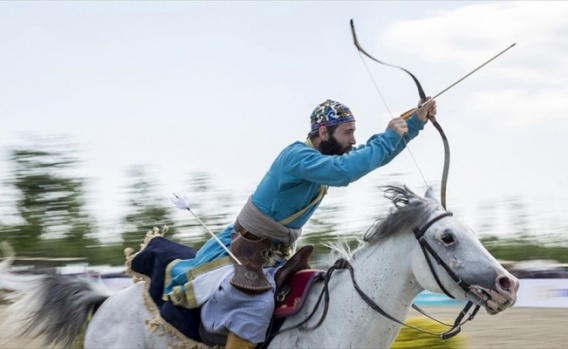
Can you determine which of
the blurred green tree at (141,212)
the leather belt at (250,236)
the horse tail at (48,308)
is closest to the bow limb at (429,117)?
the leather belt at (250,236)

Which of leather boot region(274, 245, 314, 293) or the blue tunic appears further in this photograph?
leather boot region(274, 245, 314, 293)

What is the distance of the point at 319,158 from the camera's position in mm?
5309

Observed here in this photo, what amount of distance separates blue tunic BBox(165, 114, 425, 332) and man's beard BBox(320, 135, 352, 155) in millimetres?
137

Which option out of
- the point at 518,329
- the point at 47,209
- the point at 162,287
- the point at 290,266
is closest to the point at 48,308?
the point at 162,287

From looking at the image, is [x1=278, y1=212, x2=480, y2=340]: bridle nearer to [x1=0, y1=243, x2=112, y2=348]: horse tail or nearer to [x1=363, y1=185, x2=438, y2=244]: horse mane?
[x1=363, y1=185, x2=438, y2=244]: horse mane

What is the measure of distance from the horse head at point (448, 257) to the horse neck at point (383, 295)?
0.05 meters

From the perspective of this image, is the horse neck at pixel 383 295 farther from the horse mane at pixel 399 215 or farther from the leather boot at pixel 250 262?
the leather boot at pixel 250 262

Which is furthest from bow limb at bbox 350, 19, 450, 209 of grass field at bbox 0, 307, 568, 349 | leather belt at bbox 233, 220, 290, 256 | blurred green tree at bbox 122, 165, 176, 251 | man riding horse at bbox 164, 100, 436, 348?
blurred green tree at bbox 122, 165, 176, 251

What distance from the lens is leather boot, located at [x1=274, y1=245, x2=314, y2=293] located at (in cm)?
568

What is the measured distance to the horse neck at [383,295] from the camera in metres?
5.38

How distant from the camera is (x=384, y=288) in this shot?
5402 millimetres

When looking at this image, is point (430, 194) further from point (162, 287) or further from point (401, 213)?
point (162, 287)

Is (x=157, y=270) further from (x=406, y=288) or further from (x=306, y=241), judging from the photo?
(x=306, y=241)

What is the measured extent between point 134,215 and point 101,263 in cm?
123
